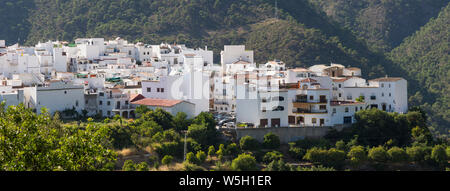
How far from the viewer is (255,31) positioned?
68.1 m

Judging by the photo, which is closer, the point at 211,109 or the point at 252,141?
the point at 252,141

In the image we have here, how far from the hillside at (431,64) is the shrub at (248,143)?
1139 inches

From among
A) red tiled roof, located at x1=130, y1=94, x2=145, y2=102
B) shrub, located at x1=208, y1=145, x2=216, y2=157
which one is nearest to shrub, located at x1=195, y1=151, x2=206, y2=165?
shrub, located at x1=208, y1=145, x2=216, y2=157

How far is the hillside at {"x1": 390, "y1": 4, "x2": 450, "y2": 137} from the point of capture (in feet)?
193

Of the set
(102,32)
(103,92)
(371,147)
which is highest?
(102,32)

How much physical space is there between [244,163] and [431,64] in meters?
45.5

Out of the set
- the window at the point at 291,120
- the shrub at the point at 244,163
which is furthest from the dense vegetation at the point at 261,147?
the window at the point at 291,120

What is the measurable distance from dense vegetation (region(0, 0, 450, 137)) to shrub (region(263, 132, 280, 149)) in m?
26.6

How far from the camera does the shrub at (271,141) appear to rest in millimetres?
32656

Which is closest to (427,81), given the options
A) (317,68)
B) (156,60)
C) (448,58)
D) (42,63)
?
(448,58)

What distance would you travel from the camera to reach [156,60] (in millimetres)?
47656

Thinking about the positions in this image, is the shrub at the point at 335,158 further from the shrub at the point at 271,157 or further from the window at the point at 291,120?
the window at the point at 291,120

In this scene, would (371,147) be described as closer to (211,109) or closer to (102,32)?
(211,109)
